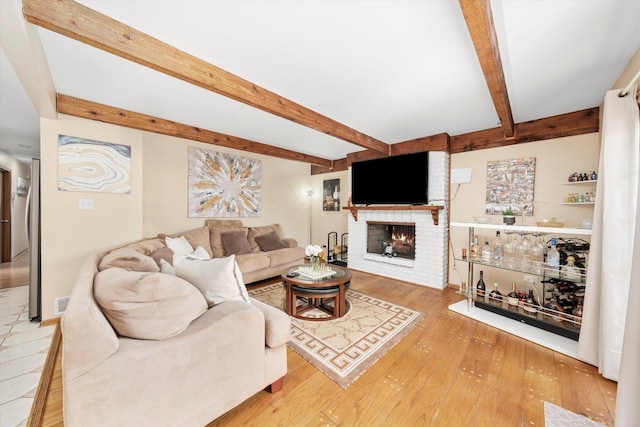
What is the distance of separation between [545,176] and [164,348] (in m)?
4.18

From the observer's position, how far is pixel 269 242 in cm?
439

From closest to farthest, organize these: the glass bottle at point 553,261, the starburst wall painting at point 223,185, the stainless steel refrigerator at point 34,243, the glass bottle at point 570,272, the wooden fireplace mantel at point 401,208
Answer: the glass bottle at point 570,272 → the glass bottle at point 553,261 → the stainless steel refrigerator at point 34,243 → the wooden fireplace mantel at point 401,208 → the starburst wall painting at point 223,185

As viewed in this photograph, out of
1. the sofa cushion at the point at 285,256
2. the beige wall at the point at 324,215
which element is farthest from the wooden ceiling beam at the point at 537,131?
the sofa cushion at the point at 285,256

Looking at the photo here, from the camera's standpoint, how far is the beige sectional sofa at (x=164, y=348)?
101 centimetres

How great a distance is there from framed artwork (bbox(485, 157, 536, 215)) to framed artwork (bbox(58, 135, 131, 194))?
4842mm

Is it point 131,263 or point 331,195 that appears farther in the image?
point 331,195

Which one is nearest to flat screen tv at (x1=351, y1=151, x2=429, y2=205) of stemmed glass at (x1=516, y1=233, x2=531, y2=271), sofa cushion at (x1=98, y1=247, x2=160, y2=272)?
stemmed glass at (x1=516, y1=233, x2=531, y2=271)

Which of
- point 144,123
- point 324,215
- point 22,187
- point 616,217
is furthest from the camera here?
point 324,215

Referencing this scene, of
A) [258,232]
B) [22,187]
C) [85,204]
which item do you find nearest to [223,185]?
[258,232]

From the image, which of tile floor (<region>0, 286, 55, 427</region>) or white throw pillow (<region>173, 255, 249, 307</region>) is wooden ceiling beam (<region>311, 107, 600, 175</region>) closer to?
white throw pillow (<region>173, 255, 249, 307</region>)

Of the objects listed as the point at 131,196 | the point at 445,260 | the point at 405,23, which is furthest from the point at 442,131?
the point at 131,196

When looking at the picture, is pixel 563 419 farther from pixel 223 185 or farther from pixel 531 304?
pixel 223 185

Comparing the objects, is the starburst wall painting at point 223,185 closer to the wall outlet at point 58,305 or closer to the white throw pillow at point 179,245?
the white throw pillow at point 179,245

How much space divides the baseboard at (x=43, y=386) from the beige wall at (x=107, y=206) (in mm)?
711
